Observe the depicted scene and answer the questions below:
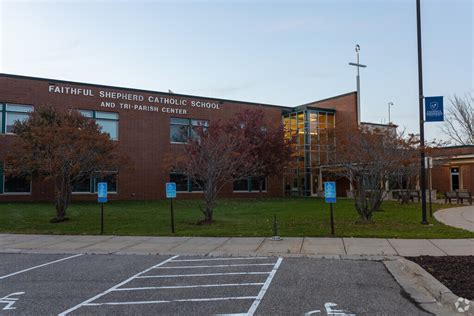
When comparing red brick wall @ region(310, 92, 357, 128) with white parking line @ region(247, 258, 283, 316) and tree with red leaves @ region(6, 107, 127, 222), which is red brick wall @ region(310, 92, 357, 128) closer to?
tree with red leaves @ region(6, 107, 127, 222)

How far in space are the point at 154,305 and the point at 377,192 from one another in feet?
38.6

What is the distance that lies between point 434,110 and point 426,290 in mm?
9759

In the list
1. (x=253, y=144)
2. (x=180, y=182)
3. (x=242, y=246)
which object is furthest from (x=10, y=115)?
(x=242, y=246)

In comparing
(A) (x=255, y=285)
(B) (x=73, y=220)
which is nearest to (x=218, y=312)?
(A) (x=255, y=285)

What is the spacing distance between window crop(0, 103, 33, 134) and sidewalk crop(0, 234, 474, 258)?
18.9 metres

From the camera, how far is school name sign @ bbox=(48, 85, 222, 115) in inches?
1250

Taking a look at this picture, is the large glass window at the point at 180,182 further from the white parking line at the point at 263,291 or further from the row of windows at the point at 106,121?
the white parking line at the point at 263,291

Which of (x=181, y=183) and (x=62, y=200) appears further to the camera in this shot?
(x=181, y=183)

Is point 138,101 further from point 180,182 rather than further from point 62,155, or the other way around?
point 62,155

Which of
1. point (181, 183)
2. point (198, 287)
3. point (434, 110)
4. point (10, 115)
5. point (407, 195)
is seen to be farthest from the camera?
point (181, 183)

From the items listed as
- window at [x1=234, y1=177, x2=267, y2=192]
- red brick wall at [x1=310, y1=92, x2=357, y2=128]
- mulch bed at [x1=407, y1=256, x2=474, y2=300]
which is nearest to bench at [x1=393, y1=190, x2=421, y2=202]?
red brick wall at [x1=310, y1=92, x2=357, y2=128]

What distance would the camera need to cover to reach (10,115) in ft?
97.5

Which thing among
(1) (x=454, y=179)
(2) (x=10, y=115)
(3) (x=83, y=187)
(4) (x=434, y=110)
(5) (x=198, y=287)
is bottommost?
(5) (x=198, y=287)

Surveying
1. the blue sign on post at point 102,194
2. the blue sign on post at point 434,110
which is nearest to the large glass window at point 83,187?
the blue sign on post at point 102,194
